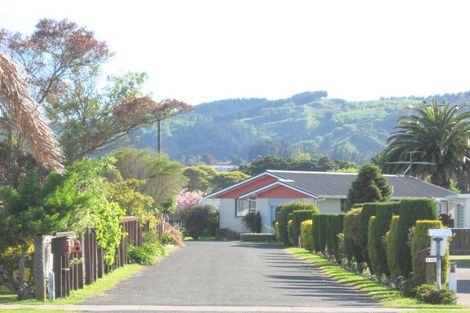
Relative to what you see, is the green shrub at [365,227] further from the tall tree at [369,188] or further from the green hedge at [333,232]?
the tall tree at [369,188]

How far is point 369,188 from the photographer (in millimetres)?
45500

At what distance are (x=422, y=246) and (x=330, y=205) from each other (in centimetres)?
4002

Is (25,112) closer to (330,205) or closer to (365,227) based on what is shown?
(365,227)

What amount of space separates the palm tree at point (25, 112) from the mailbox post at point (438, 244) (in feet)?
26.1

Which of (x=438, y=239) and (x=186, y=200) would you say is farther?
(x=186, y=200)

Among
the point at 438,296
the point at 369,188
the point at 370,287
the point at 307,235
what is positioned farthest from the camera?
the point at 369,188

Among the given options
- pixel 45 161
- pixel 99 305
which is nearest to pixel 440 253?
pixel 99 305

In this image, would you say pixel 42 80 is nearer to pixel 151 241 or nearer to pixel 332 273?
pixel 151 241

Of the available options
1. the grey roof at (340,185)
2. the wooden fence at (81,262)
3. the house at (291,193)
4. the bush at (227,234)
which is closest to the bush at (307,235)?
the wooden fence at (81,262)

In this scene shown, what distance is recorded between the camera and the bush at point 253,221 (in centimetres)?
6097

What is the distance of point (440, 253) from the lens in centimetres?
1858

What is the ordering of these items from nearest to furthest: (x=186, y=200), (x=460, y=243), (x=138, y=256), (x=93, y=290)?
(x=93, y=290), (x=138, y=256), (x=460, y=243), (x=186, y=200)

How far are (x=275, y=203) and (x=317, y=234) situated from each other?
22.9 meters

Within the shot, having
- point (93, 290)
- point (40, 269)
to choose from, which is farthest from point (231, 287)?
point (40, 269)
